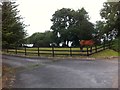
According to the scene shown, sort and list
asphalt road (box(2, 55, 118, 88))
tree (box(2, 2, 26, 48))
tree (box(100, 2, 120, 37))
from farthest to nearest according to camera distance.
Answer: tree (box(100, 2, 120, 37)) → tree (box(2, 2, 26, 48)) → asphalt road (box(2, 55, 118, 88))

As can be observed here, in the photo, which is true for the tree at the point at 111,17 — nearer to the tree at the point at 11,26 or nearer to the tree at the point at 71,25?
the tree at the point at 11,26

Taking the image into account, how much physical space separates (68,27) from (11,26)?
141ft

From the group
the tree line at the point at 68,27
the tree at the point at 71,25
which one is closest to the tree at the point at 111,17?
the tree line at the point at 68,27

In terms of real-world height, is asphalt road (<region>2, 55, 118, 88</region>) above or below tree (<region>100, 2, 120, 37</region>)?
below

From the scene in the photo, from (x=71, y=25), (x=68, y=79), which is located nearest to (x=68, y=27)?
(x=71, y=25)

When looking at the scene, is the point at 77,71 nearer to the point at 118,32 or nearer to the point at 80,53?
the point at 80,53

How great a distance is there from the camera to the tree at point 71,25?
53.6m

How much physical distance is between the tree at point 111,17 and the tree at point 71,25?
16752mm

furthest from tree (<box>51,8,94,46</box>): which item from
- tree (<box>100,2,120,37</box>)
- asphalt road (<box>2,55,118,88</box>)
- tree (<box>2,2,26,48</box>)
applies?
asphalt road (<box>2,55,118,88</box>)

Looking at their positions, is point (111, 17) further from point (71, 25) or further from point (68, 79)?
point (71, 25)

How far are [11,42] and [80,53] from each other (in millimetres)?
9394

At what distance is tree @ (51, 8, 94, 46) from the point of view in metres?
53.6

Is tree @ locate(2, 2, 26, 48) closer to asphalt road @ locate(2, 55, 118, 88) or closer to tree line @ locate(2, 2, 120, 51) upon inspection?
tree line @ locate(2, 2, 120, 51)

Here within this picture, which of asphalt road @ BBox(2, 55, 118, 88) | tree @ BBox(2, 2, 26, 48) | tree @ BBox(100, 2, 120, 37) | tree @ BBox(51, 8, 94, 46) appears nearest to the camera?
asphalt road @ BBox(2, 55, 118, 88)
